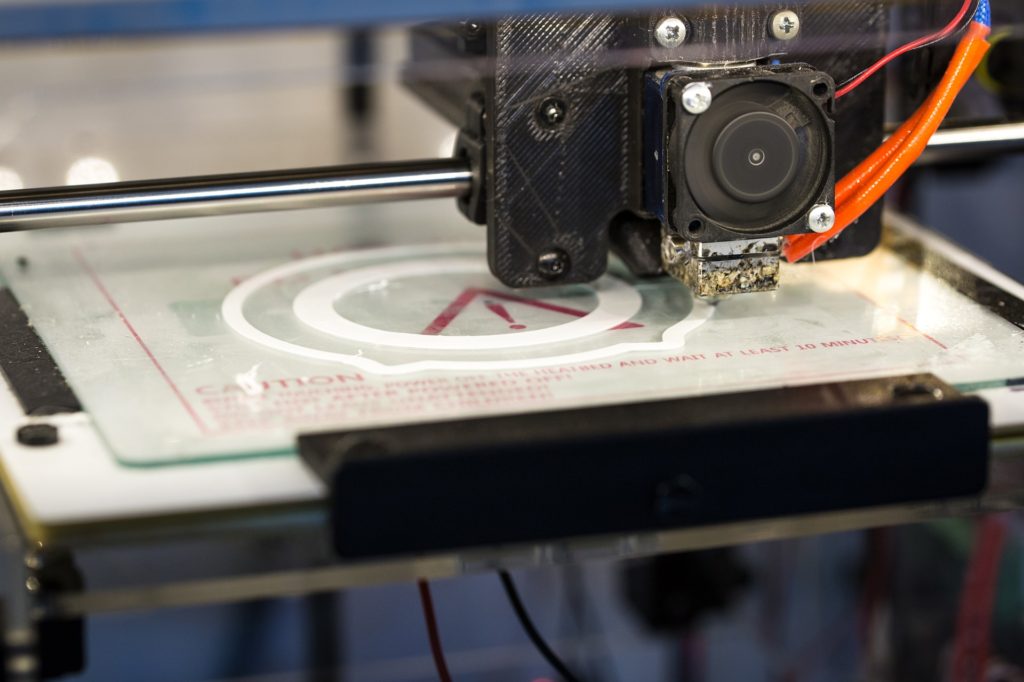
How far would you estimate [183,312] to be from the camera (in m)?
0.93

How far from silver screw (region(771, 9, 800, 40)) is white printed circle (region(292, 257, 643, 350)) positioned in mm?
188

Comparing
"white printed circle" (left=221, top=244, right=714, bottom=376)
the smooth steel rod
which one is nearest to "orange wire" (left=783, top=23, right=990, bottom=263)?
"white printed circle" (left=221, top=244, right=714, bottom=376)

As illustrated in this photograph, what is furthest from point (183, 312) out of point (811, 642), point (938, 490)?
point (811, 642)

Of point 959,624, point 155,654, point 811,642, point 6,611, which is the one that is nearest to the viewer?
point 6,611

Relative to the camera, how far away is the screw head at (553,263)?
3.03 ft

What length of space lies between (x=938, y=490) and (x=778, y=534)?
8cm

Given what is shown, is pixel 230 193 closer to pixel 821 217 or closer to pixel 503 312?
pixel 503 312

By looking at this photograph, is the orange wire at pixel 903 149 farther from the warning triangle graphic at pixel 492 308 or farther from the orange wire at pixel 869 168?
the warning triangle graphic at pixel 492 308

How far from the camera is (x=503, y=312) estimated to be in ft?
3.04

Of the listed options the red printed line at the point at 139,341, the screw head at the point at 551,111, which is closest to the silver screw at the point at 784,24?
the screw head at the point at 551,111

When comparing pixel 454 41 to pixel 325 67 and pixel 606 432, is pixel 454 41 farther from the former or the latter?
pixel 606 432

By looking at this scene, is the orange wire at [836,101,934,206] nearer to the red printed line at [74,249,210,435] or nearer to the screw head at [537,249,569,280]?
the screw head at [537,249,569,280]

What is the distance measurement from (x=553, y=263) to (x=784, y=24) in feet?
0.65

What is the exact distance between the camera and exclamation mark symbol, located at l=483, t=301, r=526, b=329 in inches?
35.5
